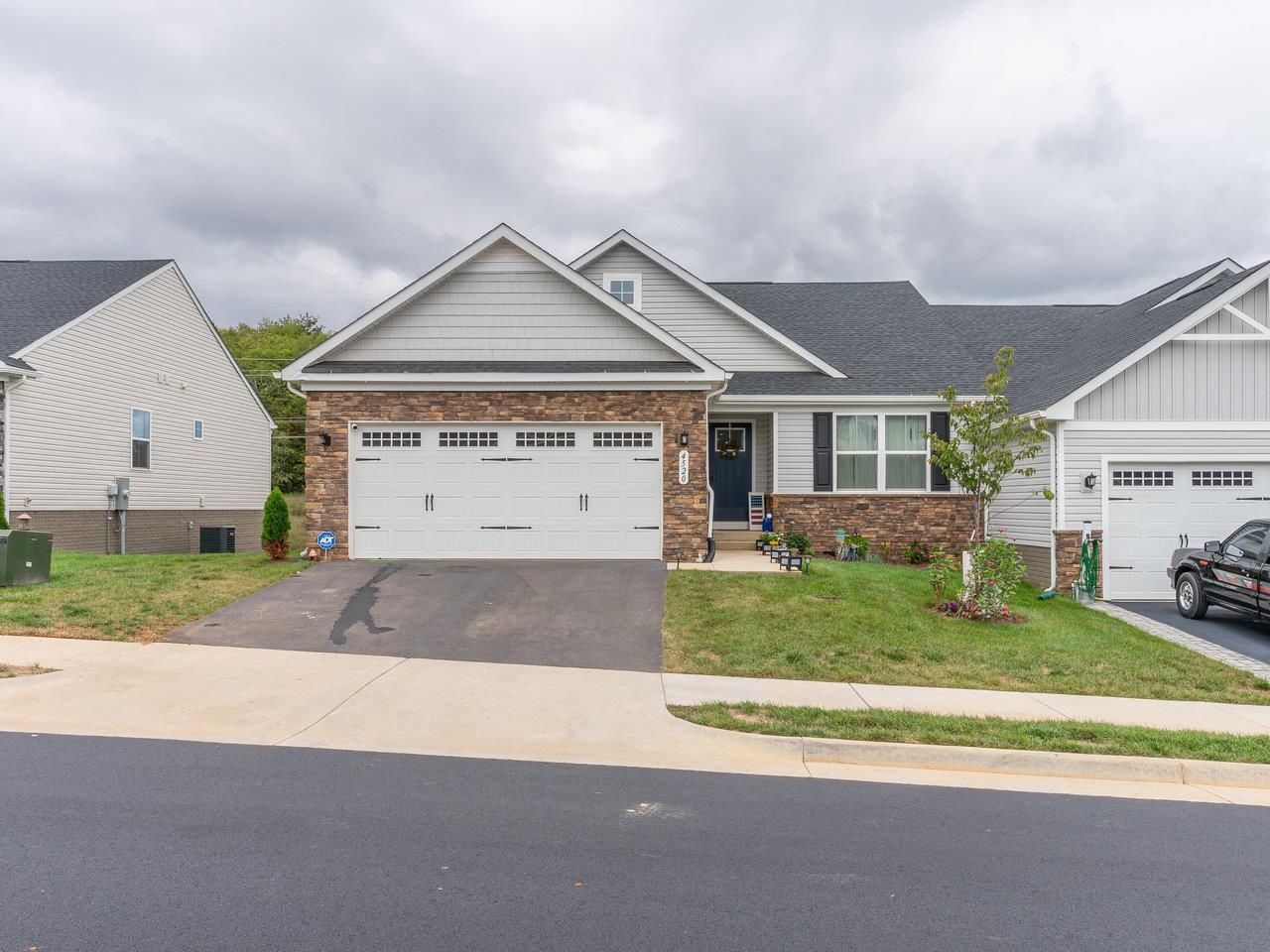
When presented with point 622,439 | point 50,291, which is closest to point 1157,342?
point 622,439

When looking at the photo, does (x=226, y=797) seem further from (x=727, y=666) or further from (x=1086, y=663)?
(x=1086, y=663)

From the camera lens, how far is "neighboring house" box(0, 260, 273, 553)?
1747 centimetres

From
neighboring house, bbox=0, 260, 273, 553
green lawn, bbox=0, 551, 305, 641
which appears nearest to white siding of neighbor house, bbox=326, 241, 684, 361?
green lawn, bbox=0, 551, 305, 641

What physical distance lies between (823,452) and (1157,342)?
6.21 meters

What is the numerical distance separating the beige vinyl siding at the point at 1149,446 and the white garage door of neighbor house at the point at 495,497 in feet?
24.4

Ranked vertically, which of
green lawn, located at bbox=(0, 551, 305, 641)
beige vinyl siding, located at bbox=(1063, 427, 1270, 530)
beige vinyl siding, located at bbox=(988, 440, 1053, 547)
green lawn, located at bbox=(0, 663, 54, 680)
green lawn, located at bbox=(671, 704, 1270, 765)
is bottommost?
green lawn, located at bbox=(671, 704, 1270, 765)

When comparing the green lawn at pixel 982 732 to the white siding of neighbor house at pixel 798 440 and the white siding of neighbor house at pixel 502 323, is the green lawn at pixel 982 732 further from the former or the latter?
the white siding of neighbor house at pixel 798 440

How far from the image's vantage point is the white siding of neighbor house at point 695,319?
1866 centimetres

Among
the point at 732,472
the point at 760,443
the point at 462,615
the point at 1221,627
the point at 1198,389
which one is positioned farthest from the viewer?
the point at 732,472

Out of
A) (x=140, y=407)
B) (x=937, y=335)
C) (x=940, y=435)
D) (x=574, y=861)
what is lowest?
(x=574, y=861)

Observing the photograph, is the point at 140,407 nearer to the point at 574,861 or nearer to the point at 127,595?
the point at 127,595

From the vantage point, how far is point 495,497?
1462 cm

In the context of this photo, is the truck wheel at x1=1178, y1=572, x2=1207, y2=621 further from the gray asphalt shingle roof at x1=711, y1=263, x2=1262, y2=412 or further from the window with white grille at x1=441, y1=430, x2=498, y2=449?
the window with white grille at x1=441, y1=430, x2=498, y2=449

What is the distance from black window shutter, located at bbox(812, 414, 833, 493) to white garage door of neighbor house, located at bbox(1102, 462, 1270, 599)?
505 cm
